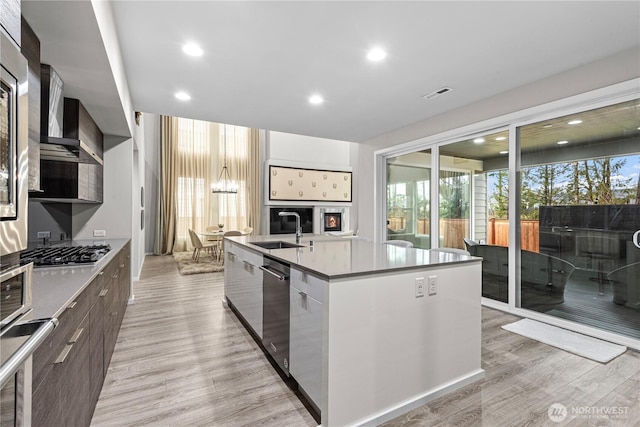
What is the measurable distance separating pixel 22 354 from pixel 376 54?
292 cm

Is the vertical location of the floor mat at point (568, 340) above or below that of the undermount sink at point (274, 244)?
below

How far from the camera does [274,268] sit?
87.0 inches

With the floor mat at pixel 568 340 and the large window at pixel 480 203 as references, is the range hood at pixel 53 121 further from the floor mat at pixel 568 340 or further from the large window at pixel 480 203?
the large window at pixel 480 203

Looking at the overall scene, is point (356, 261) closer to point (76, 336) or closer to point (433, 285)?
point (433, 285)

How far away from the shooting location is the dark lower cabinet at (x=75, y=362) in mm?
940

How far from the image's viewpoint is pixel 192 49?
259 cm

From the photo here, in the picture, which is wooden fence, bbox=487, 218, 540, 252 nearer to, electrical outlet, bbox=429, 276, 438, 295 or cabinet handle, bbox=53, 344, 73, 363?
electrical outlet, bbox=429, 276, 438, 295

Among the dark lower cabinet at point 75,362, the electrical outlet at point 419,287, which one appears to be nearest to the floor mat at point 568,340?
the electrical outlet at point 419,287

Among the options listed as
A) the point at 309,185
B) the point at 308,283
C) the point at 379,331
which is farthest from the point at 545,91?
the point at 309,185

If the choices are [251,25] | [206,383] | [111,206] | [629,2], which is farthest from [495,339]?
[111,206]

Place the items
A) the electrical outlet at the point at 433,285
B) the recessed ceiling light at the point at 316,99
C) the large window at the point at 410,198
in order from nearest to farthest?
the electrical outlet at the point at 433,285, the recessed ceiling light at the point at 316,99, the large window at the point at 410,198

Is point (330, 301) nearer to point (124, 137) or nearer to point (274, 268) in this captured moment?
point (274, 268)

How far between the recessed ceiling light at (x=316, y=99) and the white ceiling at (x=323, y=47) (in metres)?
0.17

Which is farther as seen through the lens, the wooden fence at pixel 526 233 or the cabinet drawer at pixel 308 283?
the wooden fence at pixel 526 233
